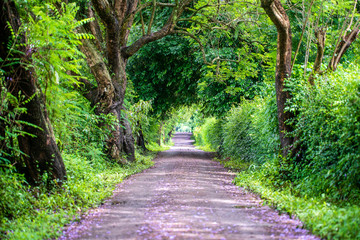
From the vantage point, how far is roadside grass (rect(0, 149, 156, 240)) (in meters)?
5.32

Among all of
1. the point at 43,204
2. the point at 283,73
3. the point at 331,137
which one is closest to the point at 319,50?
the point at 283,73

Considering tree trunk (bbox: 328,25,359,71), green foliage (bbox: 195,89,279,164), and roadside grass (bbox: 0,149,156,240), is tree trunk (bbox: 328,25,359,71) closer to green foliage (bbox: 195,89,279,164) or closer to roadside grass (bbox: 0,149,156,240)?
green foliage (bbox: 195,89,279,164)

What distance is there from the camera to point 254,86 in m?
19.0

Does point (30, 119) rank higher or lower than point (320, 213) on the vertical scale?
higher

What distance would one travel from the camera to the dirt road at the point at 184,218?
536 centimetres

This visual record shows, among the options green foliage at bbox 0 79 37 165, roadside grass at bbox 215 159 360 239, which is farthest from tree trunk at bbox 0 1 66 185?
roadside grass at bbox 215 159 360 239

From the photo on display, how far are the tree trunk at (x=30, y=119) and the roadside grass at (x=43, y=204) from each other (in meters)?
0.37

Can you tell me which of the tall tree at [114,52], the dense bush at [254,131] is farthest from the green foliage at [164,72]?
the tall tree at [114,52]

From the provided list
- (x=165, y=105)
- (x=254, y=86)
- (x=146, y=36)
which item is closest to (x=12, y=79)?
(x=146, y=36)

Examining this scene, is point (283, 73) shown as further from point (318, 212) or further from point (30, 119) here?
point (30, 119)

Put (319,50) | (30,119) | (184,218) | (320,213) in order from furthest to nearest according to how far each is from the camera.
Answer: (319,50)
(30,119)
(184,218)
(320,213)

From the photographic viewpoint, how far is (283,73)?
33.1 feet

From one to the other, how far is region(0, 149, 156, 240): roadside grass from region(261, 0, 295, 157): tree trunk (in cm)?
489

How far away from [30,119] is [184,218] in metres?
3.60
